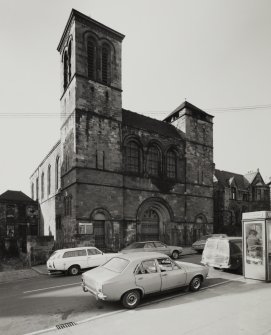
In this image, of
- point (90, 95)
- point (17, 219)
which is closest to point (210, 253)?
point (90, 95)

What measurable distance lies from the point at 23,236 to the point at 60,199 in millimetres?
12062

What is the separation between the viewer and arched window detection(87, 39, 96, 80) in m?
23.2

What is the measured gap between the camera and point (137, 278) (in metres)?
7.84

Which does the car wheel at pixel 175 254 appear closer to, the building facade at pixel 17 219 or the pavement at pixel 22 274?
the pavement at pixel 22 274

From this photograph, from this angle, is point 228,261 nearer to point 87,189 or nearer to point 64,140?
point 87,189

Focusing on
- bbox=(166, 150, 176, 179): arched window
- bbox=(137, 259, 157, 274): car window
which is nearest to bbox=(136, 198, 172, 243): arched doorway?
bbox=(166, 150, 176, 179): arched window

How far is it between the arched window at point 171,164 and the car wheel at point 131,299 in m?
19.0

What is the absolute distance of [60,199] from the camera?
24.5 meters

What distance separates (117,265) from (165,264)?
5.09ft

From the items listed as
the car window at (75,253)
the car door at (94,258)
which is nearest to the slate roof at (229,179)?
the car door at (94,258)

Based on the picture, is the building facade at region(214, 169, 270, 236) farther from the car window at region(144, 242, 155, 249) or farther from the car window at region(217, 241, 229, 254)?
the car window at region(217, 241, 229, 254)

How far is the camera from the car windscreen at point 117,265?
26.3ft

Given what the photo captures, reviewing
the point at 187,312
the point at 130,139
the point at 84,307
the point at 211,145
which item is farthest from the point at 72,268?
the point at 211,145

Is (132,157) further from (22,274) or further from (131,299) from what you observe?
(131,299)
